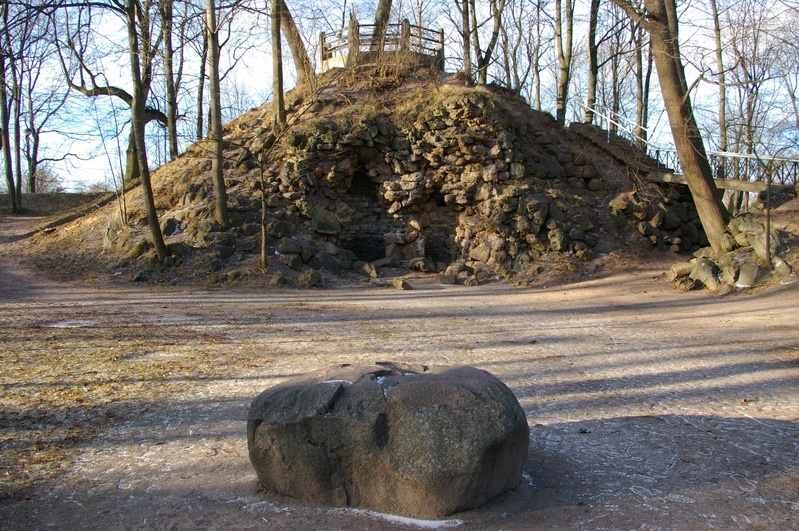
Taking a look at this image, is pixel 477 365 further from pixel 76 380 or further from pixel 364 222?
pixel 364 222

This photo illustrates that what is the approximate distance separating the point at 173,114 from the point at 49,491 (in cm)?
1980

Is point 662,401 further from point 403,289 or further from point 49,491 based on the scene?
point 403,289

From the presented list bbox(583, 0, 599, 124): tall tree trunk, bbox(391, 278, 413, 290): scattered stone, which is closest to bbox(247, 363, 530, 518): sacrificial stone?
bbox(391, 278, 413, 290): scattered stone

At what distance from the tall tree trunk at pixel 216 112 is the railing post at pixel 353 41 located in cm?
638

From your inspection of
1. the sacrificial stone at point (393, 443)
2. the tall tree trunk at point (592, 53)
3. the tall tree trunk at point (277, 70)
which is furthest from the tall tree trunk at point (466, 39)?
the sacrificial stone at point (393, 443)

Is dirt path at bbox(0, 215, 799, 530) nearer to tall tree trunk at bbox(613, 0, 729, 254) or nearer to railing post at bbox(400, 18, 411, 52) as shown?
tall tree trunk at bbox(613, 0, 729, 254)

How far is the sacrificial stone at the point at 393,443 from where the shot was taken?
11.6 ft

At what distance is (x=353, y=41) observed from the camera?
2116 cm

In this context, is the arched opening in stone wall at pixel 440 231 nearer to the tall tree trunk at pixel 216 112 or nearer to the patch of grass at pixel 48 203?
the tall tree trunk at pixel 216 112

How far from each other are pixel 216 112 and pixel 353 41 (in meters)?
7.17

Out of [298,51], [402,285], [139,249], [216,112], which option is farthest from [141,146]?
[298,51]

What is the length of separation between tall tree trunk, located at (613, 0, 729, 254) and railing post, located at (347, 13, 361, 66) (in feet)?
33.5

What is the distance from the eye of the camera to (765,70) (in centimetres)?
2434

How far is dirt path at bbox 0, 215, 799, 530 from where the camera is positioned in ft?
12.2
